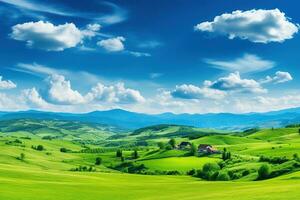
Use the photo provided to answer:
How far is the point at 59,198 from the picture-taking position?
8869 cm

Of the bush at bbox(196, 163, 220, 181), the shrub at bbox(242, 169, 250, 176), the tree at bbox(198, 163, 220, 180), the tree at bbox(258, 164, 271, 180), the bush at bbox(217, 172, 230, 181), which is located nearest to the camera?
the tree at bbox(258, 164, 271, 180)

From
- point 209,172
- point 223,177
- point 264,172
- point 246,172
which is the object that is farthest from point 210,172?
point 264,172

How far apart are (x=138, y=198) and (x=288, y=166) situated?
70.3 metres

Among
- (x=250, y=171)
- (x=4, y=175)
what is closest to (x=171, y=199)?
(x=4, y=175)

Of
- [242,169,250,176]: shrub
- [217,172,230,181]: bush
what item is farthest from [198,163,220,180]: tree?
[242,169,250,176]: shrub

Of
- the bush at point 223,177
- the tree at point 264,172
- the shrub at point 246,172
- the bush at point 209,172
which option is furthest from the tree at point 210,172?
the tree at point 264,172

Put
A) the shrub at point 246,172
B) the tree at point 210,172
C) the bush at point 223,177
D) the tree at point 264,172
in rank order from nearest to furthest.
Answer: the tree at point 264,172, the bush at point 223,177, the shrub at point 246,172, the tree at point 210,172

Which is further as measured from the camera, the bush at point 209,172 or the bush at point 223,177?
the bush at point 209,172

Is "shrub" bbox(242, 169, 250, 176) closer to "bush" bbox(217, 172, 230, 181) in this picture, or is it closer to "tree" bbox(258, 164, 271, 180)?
"bush" bbox(217, 172, 230, 181)

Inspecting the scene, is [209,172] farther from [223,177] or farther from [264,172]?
[264,172]

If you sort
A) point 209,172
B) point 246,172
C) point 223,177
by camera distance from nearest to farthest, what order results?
point 223,177 → point 246,172 → point 209,172

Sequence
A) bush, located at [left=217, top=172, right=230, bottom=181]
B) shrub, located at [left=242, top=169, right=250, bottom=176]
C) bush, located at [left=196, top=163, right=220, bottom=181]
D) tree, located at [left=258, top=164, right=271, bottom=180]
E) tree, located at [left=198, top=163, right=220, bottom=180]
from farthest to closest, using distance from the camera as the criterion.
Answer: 1. tree, located at [left=198, top=163, right=220, bottom=180]
2. bush, located at [left=196, top=163, right=220, bottom=181]
3. shrub, located at [left=242, top=169, right=250, bottom=176]
4. bush, located at [left=217, top=172, right=230, bottom=181]
5. tree, located at [left=258, top=164, right=271, bottom=180]

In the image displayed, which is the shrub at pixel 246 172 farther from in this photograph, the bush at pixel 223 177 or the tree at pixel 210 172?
the tree at pixel 210 172

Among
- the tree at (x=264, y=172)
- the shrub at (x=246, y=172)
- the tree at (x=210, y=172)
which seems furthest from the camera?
the tree at (x=210, y=172)
